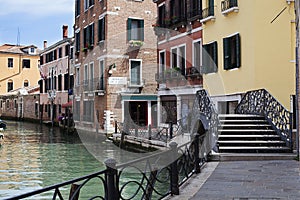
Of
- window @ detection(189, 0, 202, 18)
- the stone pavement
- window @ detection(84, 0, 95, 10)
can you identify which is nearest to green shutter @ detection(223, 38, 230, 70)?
window @ detection(189, 0, 202, 18)

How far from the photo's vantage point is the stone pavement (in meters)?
6.37

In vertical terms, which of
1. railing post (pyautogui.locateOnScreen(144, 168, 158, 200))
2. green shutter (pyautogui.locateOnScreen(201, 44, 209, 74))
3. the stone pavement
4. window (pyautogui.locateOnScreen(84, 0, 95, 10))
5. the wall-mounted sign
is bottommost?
the stone pavement

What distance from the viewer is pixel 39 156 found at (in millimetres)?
17703

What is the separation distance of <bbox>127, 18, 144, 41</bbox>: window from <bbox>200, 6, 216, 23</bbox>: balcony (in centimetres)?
947

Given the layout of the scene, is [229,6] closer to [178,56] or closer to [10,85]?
[178,56]

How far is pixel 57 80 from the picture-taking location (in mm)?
37281

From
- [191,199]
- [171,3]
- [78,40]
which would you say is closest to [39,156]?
[171,3]

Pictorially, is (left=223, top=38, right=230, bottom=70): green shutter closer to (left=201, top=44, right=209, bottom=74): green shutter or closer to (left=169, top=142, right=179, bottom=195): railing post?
(left=201, top=44, right=209, bottom=74): green shutter

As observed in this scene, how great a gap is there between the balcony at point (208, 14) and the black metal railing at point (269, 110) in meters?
3.75

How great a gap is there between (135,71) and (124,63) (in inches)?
32.0

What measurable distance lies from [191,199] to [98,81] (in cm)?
2135

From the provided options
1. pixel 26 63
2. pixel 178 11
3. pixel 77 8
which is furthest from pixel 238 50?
pixel 26 63

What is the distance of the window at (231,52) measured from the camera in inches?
579

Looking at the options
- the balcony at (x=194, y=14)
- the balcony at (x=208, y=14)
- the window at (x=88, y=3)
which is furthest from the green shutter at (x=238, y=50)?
the window at (x=88, y=3)
